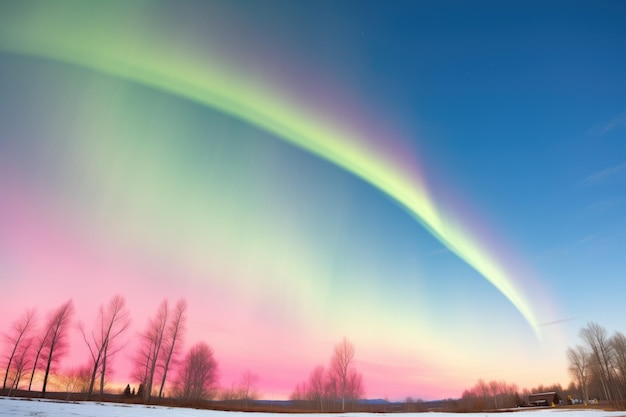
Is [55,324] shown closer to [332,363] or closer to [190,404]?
[190,404]

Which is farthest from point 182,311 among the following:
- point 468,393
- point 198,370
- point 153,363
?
point 468,393

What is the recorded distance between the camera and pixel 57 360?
2201 inches

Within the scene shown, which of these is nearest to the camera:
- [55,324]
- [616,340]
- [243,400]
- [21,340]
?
[55,324]

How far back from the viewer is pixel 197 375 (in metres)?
75.3

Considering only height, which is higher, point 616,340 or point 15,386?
point 616,340

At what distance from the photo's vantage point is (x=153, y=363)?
52.7 metres

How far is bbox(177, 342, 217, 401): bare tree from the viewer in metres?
71.2

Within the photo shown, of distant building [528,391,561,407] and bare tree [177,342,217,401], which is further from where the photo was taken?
distant building [528,391,561,407]

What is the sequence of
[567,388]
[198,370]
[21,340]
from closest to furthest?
[21,340]
[198,370]
[567,388]

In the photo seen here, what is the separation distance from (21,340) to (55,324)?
10.9 metres

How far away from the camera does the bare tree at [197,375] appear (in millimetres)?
71188

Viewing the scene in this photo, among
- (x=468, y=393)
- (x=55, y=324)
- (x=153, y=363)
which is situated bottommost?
(x=468, y=393)

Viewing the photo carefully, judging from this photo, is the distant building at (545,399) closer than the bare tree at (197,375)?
No

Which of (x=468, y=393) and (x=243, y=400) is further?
(x=468, y=393)
